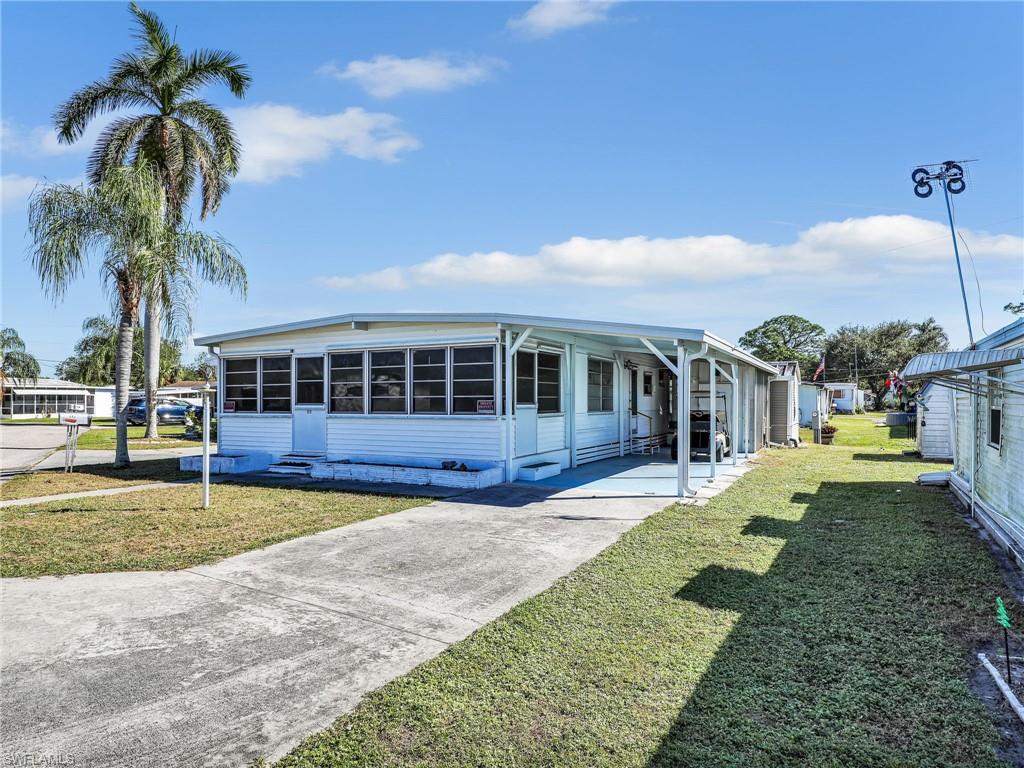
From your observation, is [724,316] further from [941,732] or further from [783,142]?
[941,732]

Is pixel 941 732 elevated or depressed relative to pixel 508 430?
depressed

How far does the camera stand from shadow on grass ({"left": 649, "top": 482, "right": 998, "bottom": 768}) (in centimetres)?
257

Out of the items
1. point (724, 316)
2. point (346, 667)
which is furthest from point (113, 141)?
point (724, 316)

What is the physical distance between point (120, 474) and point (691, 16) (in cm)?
1331

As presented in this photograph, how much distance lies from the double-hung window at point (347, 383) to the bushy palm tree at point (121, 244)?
3.70m

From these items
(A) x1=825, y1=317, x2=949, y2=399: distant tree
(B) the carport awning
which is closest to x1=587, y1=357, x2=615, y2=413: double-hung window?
(B) the carport awning

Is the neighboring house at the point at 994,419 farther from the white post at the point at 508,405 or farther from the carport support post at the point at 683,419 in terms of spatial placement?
the white post at the point at 508,405

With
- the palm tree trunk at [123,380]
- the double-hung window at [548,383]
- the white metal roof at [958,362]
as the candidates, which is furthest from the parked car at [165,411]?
the white metal roof at [958,362]

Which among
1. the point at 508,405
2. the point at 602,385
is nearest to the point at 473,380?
the point at 508,405

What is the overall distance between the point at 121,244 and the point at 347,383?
5391mm

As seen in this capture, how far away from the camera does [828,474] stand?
11.6m

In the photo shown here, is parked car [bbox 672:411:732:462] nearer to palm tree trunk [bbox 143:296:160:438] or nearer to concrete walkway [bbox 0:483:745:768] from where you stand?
concrete walkway [bbox 0:483:745:768]

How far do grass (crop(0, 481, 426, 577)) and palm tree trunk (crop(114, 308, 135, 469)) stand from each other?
3.86 metres

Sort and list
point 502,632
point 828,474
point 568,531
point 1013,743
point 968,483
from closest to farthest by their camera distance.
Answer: point 1013,743
point 502,632
point 568,531
point 968,483
point 828,474
